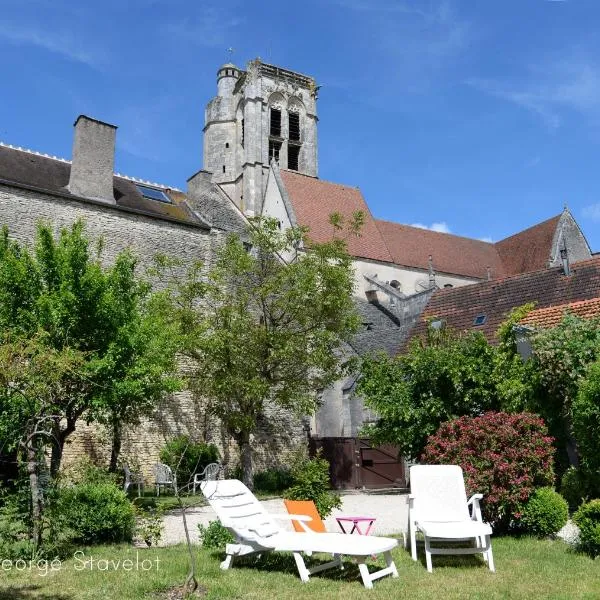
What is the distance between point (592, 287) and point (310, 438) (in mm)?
9582

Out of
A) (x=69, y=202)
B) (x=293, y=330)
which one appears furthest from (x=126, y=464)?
(x=69, y=202)

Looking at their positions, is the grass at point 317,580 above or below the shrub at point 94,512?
below

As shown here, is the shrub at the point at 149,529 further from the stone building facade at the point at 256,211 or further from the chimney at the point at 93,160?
the chimney at the point at 93,160

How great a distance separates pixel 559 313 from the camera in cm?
1113

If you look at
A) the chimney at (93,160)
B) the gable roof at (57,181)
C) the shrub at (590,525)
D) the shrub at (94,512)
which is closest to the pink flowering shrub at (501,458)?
the shrub at (590,525)

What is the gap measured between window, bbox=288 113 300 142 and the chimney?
105ft

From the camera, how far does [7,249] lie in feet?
39.6

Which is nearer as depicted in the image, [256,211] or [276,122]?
[256,211]

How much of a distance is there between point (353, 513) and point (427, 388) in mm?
2753

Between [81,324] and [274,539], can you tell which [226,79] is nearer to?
[81,324]

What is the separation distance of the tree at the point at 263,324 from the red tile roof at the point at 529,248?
843 inches

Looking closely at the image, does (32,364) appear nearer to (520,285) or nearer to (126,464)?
(126,464)

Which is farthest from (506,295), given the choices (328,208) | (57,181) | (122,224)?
(328,208)

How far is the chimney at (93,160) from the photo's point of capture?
18.5 m
